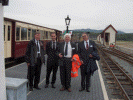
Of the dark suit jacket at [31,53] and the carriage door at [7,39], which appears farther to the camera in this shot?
the carriage door at [7,39]

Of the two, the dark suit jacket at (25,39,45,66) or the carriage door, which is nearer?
the dark suit jacket at (25,39,45,66)

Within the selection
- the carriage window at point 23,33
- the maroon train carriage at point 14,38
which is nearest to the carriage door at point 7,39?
the maroon train carriage at point 14,38

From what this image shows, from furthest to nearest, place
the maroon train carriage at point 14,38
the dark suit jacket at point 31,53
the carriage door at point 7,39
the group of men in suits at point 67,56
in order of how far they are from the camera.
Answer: the maroon train carriage at point 14,38
the carriage door at point 7,39
the group of men in suits at point 67,56
the dark suit jacket at point 31,53

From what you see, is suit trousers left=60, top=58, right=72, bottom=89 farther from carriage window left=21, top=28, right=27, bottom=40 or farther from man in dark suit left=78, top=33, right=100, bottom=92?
carriage window left=21, top=28, right=27, bottom=40

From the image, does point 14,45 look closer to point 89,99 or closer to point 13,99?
point 89,99

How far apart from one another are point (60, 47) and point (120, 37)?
10535cm

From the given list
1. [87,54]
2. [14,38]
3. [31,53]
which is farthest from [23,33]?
[87,54]

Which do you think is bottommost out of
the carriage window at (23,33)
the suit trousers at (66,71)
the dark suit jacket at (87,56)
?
the suit trousers at (66,71)

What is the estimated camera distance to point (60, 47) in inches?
225

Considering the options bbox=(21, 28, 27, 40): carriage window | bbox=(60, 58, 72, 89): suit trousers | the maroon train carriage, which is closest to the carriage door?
the maroon train carriage

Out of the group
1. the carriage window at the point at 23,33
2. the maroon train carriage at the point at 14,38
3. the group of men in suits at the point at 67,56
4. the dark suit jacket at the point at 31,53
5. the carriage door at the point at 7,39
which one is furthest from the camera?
the carriage window at the point at 23,33

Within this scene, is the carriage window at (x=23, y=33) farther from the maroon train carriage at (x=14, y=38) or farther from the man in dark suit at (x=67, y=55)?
the man in dark suit at (x=67, y=55)

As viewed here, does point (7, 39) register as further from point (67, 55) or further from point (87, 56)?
point (87, 56)

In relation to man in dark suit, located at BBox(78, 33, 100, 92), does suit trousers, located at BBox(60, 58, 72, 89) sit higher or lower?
lower
